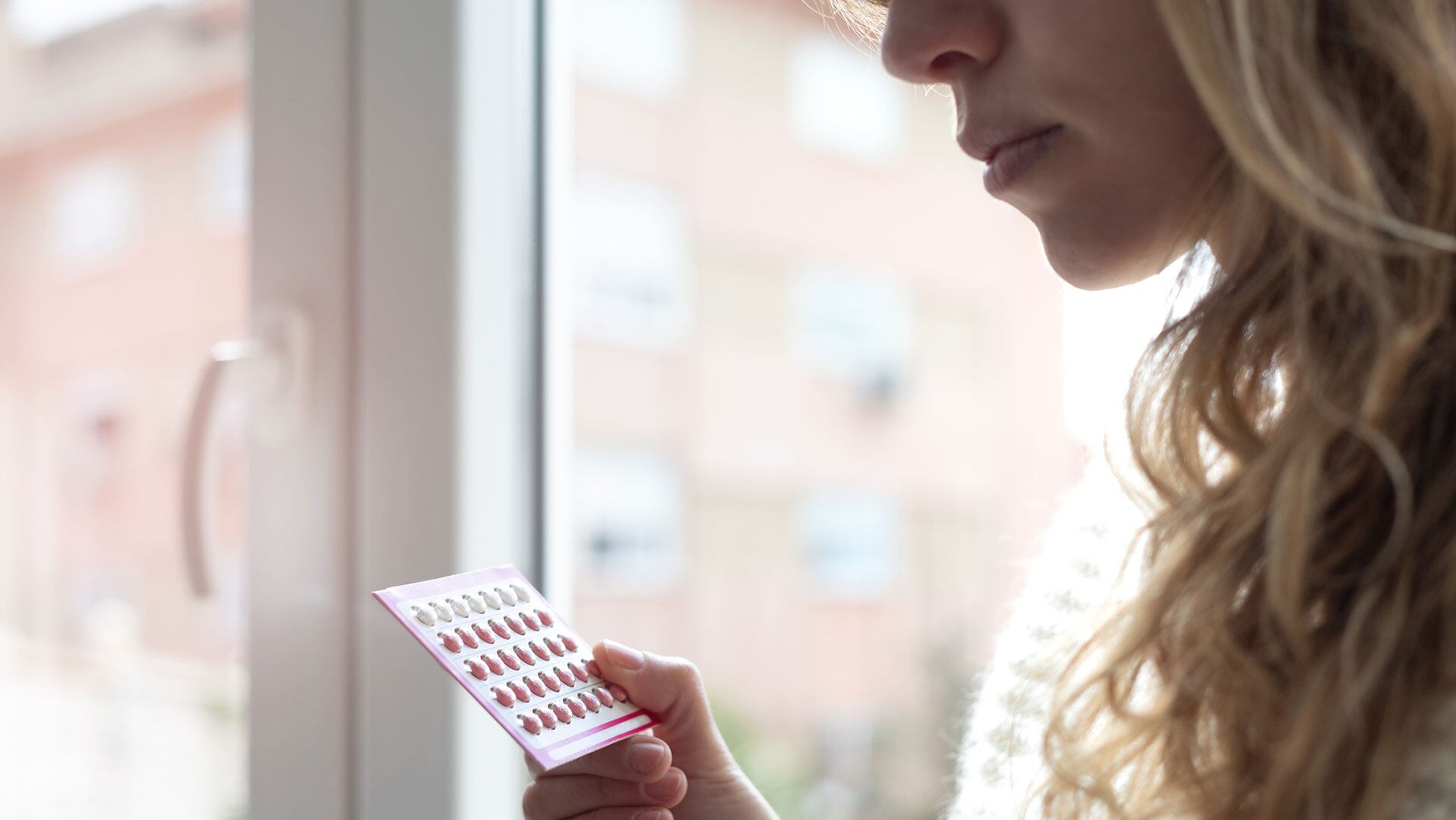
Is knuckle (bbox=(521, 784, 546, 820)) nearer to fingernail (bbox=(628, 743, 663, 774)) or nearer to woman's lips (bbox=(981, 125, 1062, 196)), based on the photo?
fingernail (bbox=(628, 743, 663, 774))

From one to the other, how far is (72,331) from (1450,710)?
33.2 inches

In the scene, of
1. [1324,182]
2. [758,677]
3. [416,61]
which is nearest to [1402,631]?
[1324,182]

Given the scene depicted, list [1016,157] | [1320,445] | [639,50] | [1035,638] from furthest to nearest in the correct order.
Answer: [639,50] → [1035,638] → [1016,157] → [1320,445]

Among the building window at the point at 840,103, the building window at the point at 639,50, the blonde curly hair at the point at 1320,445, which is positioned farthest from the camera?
the building window at the point at 840,103

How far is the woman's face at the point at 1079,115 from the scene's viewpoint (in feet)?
1.48

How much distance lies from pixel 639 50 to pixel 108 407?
5.96 meters

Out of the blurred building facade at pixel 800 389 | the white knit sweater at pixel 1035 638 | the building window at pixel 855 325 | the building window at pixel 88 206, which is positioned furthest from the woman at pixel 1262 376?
the building window at pixel 855 325

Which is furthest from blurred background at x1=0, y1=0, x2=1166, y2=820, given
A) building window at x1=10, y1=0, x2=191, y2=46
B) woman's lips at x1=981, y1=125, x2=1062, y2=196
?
woman's lips at x1=981, y1=125, x2=1062, y2=196

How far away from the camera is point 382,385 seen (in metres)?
0.68

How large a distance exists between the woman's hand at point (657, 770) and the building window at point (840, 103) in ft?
22.6

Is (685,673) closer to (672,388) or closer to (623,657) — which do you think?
(623,657)

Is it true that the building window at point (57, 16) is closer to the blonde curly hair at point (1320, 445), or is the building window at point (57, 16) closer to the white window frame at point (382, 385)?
the white window frame at point (382, 385)

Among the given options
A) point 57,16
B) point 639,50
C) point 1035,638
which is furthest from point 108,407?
point 639,50

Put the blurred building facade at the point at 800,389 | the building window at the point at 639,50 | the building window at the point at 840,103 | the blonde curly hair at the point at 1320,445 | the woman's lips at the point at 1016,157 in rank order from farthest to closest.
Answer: the building window at the point at 840,103
the blurred building facade at the point at 800,389
the building window at the point at 639,50
the woman's lips at the point at 1016,157
the blonde curly hair at the point at 1320,445
